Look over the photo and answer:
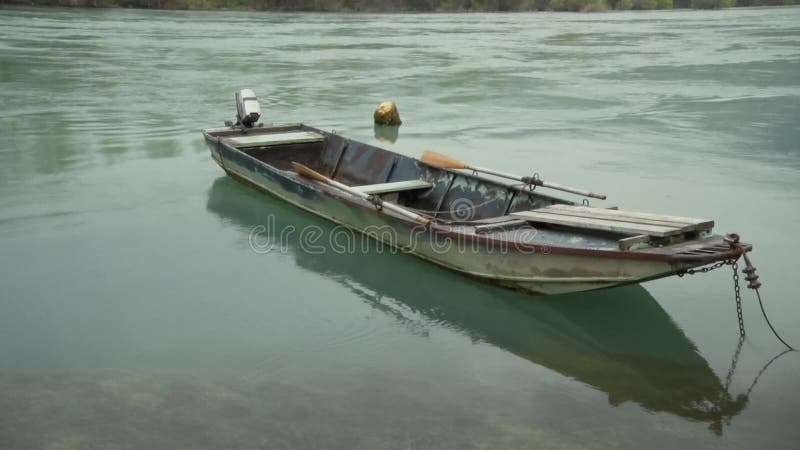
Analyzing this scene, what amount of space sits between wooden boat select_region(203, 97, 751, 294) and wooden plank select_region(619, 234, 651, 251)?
0.01 meters

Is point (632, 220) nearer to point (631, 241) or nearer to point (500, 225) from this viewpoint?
point (631, 241)

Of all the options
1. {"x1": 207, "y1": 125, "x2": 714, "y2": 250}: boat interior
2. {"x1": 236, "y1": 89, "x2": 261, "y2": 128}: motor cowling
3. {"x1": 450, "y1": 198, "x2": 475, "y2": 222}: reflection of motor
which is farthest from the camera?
{"x1": 236, "y1": 89, "x2": 261, "y2": 128}: motor cowling

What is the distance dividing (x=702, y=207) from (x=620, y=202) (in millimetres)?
940

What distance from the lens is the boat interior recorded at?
6277 millimetres

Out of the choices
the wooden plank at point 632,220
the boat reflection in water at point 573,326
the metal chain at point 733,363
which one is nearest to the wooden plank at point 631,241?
the wooden plank at point 632,220

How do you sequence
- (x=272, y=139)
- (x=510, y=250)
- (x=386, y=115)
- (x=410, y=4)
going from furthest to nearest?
(x=410, y=4), (x=386, y=115), (x=272, y=139), (x=510, y=250)

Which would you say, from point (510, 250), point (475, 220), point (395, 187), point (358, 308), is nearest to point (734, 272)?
point (510, 250)

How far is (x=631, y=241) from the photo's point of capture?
5.92m

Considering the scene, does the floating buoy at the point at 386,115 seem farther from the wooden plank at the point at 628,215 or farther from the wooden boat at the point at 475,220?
the wooden plank at the point at 628,215

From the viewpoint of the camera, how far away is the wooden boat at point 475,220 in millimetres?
6012

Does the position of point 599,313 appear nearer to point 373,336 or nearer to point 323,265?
point 373,336

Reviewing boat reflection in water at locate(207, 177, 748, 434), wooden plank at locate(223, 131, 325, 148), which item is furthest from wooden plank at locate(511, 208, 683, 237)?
wooden plank at locate(223, 131, 325, 148)

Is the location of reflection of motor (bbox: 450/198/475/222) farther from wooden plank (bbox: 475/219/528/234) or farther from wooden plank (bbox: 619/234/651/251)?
wooden plank (bbox: 619/234/651/251)

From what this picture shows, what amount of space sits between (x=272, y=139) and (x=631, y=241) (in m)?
5.97
